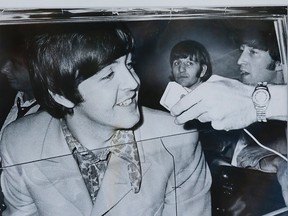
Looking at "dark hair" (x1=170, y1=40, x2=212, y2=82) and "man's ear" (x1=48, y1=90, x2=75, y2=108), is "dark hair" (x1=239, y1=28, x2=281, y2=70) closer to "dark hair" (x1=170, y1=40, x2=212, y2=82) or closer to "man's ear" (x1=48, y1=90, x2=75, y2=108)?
"dark hair" (x1=170, y1=40, x2=212, y2=82)

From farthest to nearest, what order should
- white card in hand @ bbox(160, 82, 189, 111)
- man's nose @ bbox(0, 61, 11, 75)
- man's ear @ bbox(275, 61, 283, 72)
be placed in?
1. man's ear @ bbox(275, 61, 283, 72)
2. white card in hand @ bbox(160, 82, 189, 111)
3. man's nose @ bbox(0, 61, 11, 75)

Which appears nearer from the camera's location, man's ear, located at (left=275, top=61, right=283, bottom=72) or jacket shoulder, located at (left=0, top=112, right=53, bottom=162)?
jacket shoulder, located at (left=0, top=112, right=53, bottom=162)

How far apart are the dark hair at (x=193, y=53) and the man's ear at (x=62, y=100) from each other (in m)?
0.29

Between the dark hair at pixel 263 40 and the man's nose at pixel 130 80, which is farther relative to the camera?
the dark hair at pixel 263 40

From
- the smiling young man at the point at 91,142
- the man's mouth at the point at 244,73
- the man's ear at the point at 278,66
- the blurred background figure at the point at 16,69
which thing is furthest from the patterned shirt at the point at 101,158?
the man's ear at the point at 278,66

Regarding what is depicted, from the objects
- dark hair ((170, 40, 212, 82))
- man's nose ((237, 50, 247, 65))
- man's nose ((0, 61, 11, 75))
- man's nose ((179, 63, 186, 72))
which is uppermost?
man's nose ((0, 61, 11, 75))

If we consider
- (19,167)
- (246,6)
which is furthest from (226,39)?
(19,167)

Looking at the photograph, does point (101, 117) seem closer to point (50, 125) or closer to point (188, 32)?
point (50, 125)

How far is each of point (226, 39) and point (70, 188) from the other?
584mm

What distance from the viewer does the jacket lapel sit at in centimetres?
117

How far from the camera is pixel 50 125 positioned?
3.86ft

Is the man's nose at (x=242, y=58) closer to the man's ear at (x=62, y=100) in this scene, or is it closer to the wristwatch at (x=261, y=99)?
the wristwatch at (x=261, y=99)

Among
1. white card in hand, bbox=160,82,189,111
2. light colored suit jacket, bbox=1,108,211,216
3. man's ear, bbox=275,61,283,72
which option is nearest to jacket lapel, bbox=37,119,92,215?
light colored suit jacket, bbox=1,108,211,216

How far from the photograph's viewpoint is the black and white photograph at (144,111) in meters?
1.16
